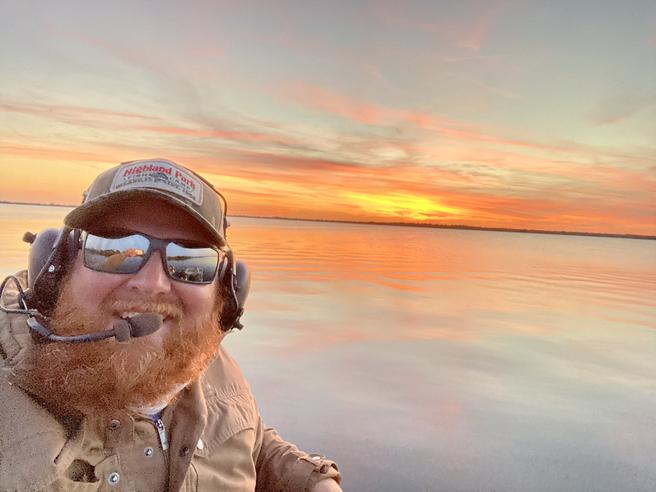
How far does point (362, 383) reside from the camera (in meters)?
5.75

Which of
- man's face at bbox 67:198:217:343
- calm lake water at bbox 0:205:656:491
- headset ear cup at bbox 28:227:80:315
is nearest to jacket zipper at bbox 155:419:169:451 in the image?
man's face at bbox 67:198:217:343

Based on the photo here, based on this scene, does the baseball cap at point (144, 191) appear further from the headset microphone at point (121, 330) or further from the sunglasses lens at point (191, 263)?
the headset microphone at point (121, 330)

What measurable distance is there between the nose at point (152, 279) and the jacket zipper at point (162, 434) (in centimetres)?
44

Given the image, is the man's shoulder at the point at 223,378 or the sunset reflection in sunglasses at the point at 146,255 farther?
the man's shoulder at the point at 223,378

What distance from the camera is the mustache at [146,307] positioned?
5.54 feet

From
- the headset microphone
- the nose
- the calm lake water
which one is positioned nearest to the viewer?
the headset microphone

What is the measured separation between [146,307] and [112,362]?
0.21 m

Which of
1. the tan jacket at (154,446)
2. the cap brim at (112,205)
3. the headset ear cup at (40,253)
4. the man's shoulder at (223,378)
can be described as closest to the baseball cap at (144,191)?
the cap brim at (112,205)

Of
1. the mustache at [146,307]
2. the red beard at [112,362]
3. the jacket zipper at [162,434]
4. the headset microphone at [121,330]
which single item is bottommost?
the jacket zipper at [162,434]

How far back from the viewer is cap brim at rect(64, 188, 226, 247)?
1618 mm

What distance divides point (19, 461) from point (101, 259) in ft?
2.11

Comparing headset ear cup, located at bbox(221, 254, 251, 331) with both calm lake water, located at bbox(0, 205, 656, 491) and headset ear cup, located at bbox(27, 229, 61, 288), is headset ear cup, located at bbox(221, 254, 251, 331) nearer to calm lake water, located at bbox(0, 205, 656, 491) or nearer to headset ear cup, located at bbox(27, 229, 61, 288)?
headset ear cup, located at bbox(27, 229, 61, 288)

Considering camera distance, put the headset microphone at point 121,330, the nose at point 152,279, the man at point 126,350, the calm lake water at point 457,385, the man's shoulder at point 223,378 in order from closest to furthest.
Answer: the man at point 126,350, the headset microphone at point 121,330, the nose at point 152,279, the man's shoulder at point 223,378, the calm lake water at point 457,385

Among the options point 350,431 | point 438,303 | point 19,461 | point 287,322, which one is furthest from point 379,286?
point 19,461
